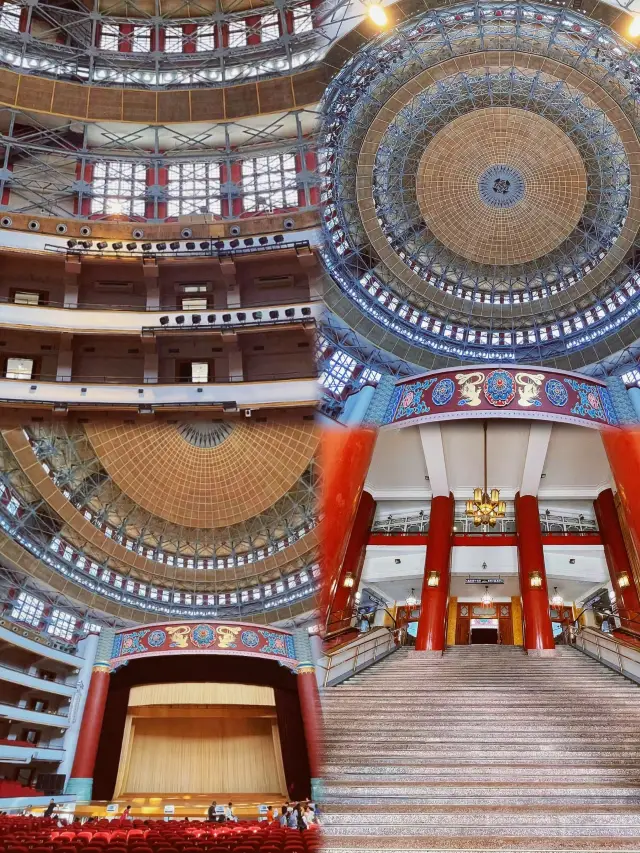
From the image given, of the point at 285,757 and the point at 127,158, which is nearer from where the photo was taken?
the point at 127,158

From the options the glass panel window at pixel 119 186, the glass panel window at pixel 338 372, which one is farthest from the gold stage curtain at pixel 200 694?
the glass panel window at pixel 119 186

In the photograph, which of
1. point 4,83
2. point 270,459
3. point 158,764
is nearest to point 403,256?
point 270,459

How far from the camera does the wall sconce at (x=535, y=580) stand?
22094 mm

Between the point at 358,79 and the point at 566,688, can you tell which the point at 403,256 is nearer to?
the point at 358,79

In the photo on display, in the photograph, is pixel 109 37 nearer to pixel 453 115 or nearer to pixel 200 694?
pixel 453 115

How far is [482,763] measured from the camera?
7949 millimetres

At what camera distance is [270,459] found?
29.2 m

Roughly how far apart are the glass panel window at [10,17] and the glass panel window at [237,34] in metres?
6.87

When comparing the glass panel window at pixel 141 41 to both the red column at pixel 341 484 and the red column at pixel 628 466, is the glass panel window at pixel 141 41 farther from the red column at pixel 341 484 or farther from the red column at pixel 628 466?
the red column at pixel 628 466

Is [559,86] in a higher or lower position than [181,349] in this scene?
higher

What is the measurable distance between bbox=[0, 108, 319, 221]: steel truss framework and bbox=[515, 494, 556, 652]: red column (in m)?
13.2

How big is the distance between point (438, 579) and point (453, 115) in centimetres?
1949

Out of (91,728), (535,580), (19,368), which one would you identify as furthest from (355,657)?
(19,368)

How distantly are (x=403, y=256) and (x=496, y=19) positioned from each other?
10276mm
